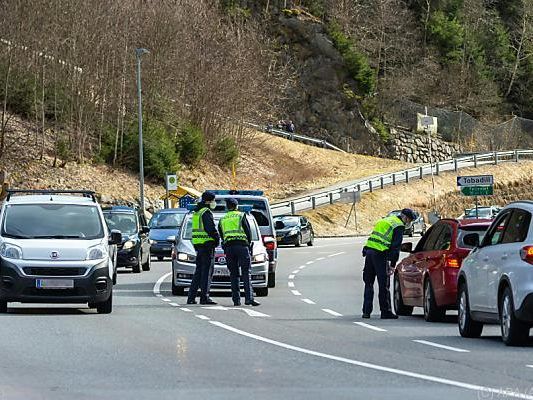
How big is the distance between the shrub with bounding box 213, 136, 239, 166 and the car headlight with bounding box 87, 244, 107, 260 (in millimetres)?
60442

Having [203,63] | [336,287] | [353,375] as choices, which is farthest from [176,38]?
[353,375]

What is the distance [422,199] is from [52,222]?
65.1 m

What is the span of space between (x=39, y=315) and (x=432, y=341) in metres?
6.59

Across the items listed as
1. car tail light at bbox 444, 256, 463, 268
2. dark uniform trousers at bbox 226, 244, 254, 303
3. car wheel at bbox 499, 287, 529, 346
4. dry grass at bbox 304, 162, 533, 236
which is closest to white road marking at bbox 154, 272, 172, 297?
dark uniform trousers at bbox 226, 244, 254, 303

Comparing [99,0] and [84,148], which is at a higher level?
[99,0]

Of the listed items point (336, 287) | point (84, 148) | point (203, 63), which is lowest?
point (336, 287)

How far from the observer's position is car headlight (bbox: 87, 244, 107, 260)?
2116cm

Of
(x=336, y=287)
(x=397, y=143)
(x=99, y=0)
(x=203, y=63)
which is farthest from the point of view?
(x=397, y=143)

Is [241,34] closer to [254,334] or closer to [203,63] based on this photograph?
[203,63]

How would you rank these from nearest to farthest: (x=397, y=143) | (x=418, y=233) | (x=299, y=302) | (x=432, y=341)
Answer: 1. (x=432, y=341)
2. (x=299, y=302)
3. (x=418, y=233)
4. (x=397, y=143)

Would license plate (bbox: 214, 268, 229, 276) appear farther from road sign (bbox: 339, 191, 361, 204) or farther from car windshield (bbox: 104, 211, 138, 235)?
road sign (bbox: 339, 191, 361, 204)

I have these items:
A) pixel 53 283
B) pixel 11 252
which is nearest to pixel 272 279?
pixel 53 283

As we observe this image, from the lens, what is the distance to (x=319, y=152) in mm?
94062

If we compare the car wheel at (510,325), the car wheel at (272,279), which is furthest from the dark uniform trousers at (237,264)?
the car wheel at (510,325)
